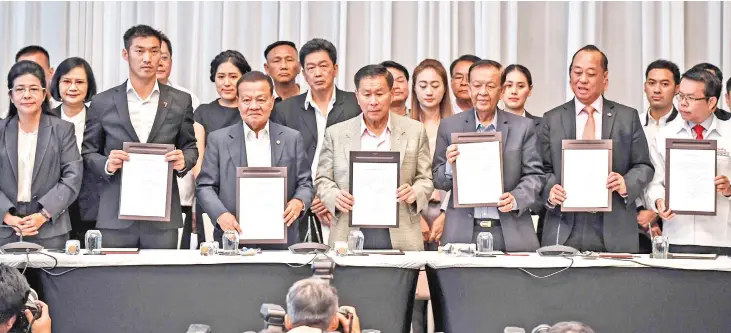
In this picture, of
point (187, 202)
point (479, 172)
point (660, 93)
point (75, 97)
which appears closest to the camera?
point (479, 172)

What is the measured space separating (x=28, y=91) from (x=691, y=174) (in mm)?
3526

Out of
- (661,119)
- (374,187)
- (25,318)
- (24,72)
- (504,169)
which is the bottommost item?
(25,318)

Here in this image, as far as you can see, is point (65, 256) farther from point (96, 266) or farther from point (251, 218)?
point (251, 218)

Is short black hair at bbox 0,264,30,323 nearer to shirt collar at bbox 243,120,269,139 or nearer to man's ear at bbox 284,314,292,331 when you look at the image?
man's ear at bbox 284,314,292,331

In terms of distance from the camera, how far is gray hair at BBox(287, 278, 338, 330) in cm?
332

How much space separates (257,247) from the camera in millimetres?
5262

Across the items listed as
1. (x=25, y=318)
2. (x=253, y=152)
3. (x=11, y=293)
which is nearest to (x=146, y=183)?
(x=253, y=152)

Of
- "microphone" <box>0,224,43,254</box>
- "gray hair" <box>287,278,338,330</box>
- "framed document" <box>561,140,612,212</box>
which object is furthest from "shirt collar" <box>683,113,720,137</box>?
Result: "microphone" <box>0,224,43,254</box>

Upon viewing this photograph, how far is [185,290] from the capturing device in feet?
15.0

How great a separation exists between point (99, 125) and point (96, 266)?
1.09 m

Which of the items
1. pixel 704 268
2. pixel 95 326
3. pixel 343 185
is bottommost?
pixel 95 326

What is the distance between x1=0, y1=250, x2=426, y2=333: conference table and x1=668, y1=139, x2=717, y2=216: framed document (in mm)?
1597

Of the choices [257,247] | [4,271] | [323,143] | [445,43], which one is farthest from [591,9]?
[4,271]

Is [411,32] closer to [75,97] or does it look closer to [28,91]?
[75,97]
